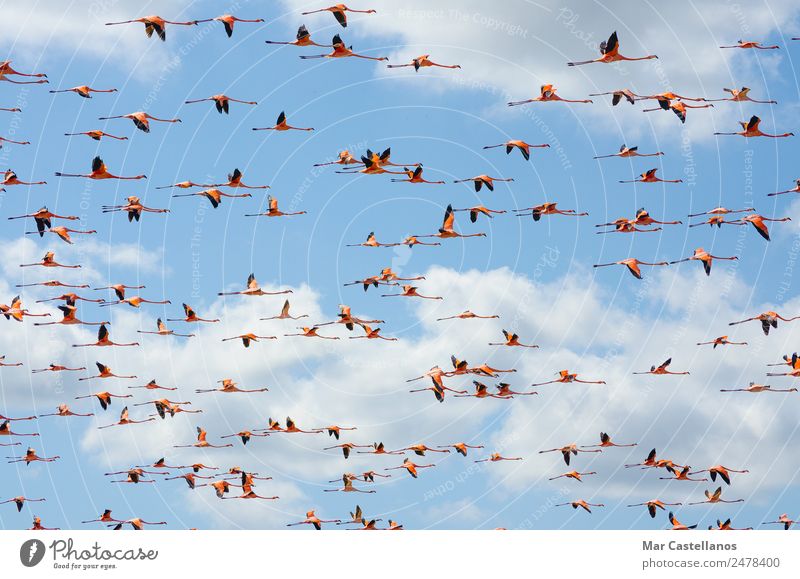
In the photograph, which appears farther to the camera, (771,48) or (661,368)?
(661,368)

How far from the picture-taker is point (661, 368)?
261 feet

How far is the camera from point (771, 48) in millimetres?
67750

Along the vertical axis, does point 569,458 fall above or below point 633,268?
below
